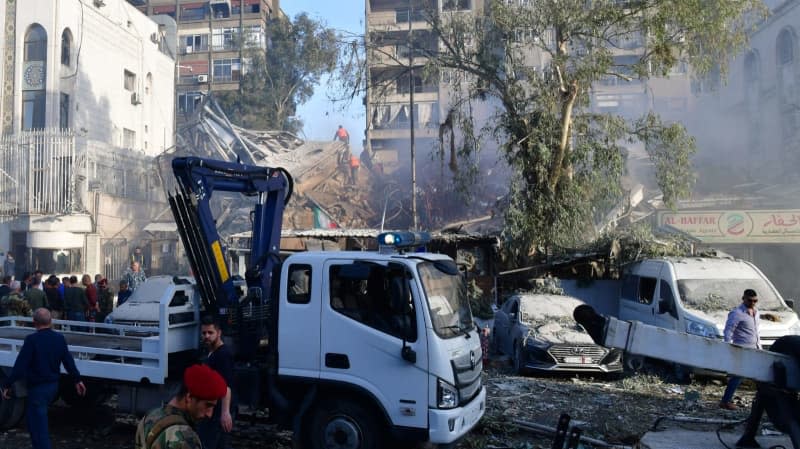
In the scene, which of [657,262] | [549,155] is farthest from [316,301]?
[549,155]

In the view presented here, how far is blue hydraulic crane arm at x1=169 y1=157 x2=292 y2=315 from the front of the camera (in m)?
6.74

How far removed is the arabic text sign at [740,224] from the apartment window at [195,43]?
1705 inches

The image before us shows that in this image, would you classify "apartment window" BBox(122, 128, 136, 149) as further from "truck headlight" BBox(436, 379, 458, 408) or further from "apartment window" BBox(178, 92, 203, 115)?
"truck headlight" BBox(436, 379, 458, 408)

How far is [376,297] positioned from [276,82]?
1765 inches

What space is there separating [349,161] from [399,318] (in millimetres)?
31906

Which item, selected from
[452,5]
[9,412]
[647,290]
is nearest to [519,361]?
[647,290]

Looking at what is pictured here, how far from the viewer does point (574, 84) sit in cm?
1636

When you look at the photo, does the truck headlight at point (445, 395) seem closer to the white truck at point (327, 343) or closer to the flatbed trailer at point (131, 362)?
the white truck at point (327, 343)

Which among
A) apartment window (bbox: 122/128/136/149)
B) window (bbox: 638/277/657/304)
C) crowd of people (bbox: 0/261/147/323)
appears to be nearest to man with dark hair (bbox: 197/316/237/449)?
crowd of people (bbox: 0/261/147/323)

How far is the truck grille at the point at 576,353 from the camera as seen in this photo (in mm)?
10320

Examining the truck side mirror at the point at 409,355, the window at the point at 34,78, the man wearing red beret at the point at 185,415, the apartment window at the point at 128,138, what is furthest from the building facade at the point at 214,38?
the man wearing red beret at the point at 185,415

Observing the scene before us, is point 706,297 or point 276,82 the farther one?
point 276,82

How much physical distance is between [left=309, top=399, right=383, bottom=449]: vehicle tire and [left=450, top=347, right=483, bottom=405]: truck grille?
2.80 ft

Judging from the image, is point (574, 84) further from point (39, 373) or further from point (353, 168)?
point (353, 168)
